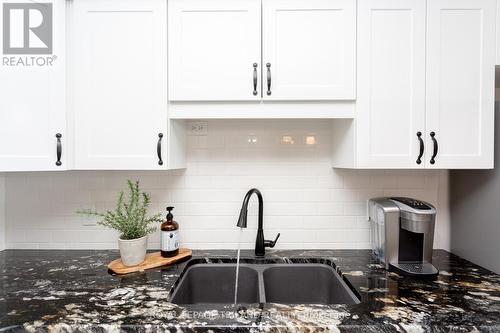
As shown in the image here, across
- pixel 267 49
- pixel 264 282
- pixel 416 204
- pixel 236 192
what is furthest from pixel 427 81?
pixel 264 282

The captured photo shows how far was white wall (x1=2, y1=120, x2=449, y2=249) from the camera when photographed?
174 cm

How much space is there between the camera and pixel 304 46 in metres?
1.38

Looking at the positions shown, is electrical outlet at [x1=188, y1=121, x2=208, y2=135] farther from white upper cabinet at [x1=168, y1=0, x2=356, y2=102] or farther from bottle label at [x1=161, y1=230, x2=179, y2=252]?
bottle label at [x1=161, y1=230, x2=179, y2=252]

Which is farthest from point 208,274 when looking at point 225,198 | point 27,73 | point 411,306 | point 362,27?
point 362,27

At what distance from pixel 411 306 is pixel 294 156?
0.95 meters

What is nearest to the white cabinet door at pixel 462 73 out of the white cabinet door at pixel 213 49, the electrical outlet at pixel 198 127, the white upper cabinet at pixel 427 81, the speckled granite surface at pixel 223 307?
the white upper cabinet at pixel 427 81

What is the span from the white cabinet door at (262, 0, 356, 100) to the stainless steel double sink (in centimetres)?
93

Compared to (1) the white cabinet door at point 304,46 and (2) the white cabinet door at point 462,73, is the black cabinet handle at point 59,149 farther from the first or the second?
(2) the white cabinet door at point 462,73

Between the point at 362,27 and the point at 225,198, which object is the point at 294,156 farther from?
the point at 362,27

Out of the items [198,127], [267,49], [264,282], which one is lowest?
[264,282]

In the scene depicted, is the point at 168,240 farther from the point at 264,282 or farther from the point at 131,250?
the point at 264,282

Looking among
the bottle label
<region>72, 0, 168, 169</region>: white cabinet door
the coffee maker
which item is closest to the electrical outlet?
<region>72, 0, 168, 169</region>: white cabinet door

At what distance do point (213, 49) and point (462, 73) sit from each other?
121 cm

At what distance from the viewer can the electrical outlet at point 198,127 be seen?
1735mm
